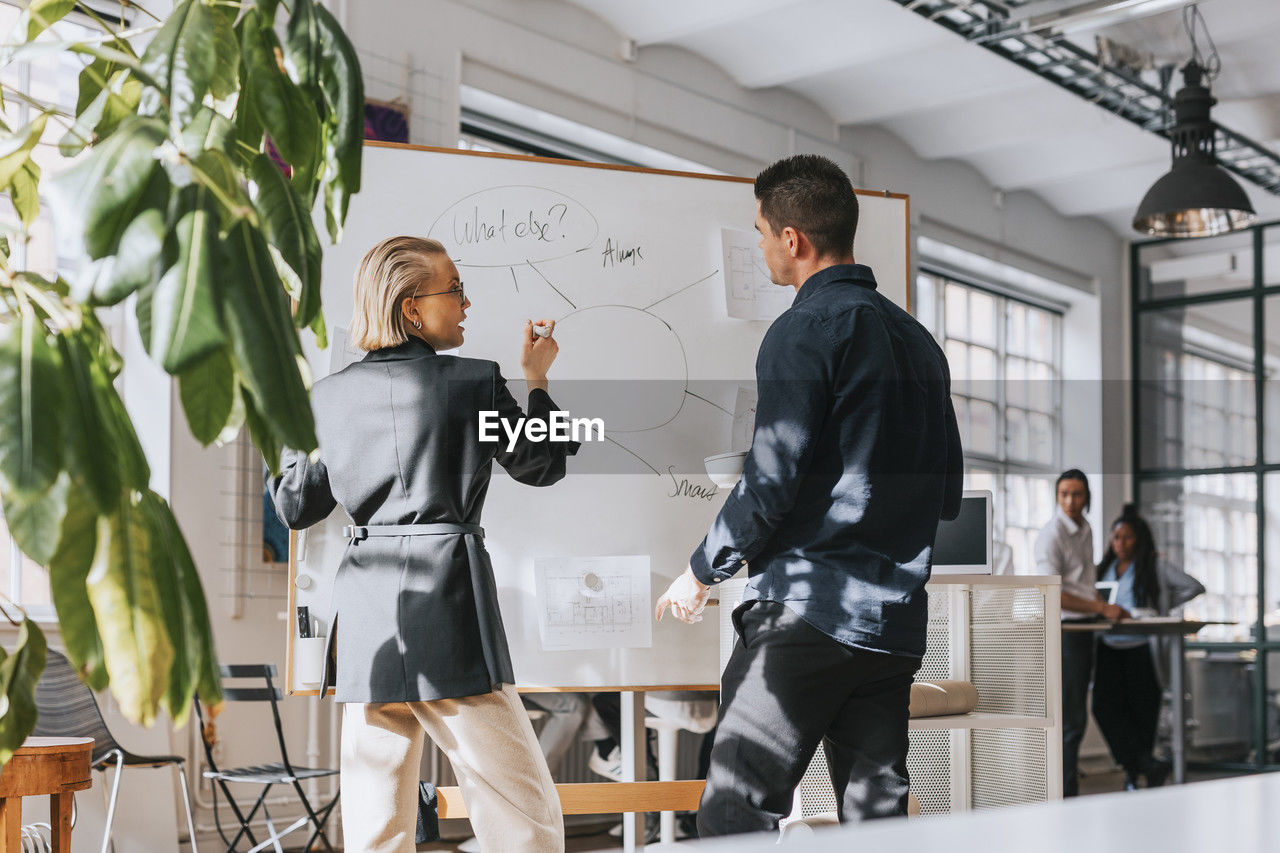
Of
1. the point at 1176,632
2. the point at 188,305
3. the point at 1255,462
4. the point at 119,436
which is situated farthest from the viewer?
the point at 1255,462

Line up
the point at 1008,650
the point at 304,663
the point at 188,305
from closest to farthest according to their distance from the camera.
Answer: the point at 188,305
the point at 304,663
the point at 1008,650

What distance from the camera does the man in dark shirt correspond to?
195 cm

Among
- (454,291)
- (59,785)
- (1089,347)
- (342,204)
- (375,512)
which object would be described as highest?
(1089,347)

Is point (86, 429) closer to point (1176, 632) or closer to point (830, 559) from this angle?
point (830, 559)

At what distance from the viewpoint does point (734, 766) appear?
1951mm

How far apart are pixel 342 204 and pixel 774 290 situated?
2.39 meters

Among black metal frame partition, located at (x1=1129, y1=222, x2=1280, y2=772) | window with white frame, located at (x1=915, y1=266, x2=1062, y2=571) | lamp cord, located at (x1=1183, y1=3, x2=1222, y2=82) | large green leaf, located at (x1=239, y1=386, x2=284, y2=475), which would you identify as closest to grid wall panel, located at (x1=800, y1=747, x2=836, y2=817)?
large green leaf, located at (x1=239, y1=386, x2=284, y2=475)

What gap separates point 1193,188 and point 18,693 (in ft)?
20.3

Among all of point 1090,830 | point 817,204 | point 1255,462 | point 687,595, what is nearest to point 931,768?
point 687,595

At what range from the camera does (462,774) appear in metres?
2.27

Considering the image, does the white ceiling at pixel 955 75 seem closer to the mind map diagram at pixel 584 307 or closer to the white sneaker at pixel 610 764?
the mind map diagram at pixel 584 307

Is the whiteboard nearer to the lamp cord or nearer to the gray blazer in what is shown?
the gray blazer

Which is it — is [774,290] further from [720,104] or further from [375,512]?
[720,104]

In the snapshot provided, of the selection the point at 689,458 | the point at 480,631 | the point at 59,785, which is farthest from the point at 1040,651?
the point at 59,785
